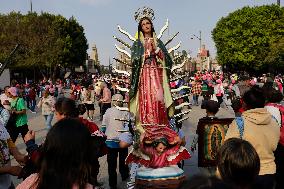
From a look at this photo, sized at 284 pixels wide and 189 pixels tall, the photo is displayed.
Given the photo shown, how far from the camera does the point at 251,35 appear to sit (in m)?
52.9

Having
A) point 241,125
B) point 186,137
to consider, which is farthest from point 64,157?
point 186,137

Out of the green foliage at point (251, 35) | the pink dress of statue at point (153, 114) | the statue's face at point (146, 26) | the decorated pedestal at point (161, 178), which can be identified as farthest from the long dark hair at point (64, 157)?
the green foliage at point (251, 35)

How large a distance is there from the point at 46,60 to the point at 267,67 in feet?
84.4

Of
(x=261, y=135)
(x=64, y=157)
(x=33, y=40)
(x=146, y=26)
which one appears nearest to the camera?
(x=64, y=157)

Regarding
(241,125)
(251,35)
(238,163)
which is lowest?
(238,163)

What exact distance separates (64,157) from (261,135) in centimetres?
228

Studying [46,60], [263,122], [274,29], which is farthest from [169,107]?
[274,29]

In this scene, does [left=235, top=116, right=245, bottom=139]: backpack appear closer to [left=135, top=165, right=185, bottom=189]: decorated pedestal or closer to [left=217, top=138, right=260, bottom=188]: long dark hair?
[left=135, top=165, right=185, bottom=189]: decorated pedestal

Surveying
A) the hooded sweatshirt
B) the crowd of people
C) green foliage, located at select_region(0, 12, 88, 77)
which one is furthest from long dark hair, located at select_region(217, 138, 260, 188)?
green foliage, located at select_region(0, 12, 88, 77)

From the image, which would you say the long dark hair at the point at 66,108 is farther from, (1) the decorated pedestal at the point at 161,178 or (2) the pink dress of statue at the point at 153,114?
(2) the pink dress of statue at the point at 153,114

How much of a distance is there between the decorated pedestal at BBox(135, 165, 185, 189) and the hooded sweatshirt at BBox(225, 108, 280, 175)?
2.91 ft

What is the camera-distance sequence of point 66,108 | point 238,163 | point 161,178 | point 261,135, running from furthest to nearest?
point 161,178
point 66,108
point 261,135
point 238,163

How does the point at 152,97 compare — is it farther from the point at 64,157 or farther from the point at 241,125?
the point at 64,157

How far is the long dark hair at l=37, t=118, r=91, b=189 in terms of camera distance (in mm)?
2365
